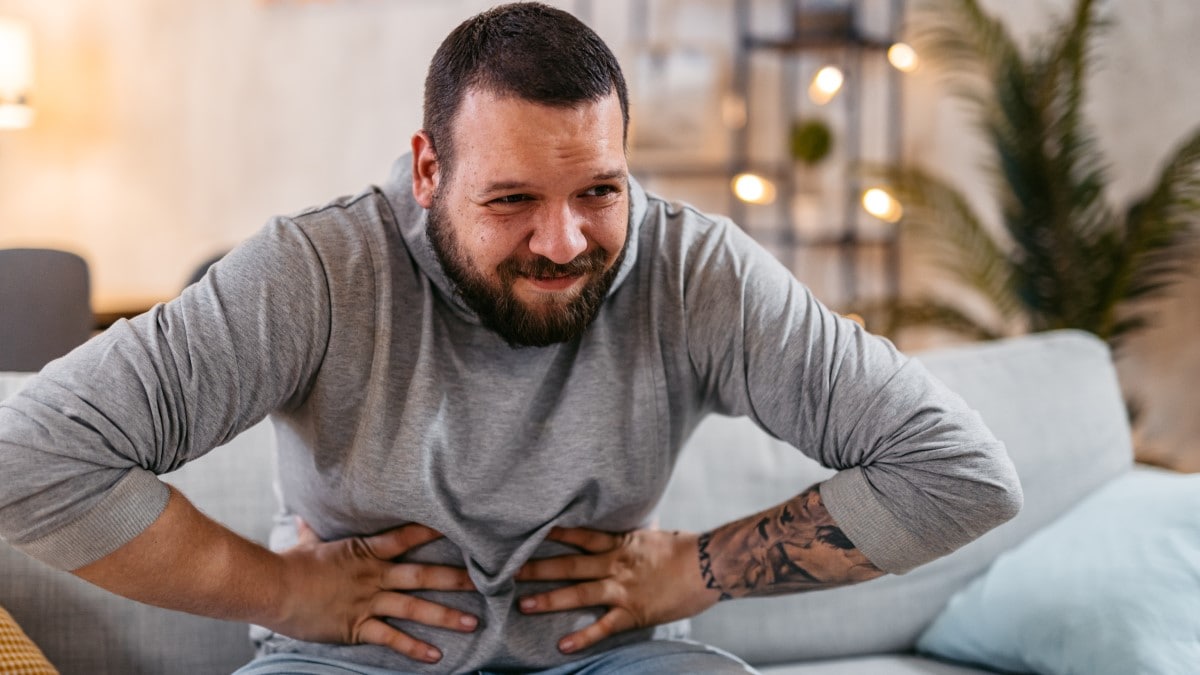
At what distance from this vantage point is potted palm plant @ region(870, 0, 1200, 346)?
116 inches

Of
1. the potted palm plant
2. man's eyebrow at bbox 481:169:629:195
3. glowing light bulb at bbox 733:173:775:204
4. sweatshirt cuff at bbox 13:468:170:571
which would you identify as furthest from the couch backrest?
glowing light bulb at bbox 733:173:775:204

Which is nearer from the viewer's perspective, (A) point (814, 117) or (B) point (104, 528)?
(B) point (104, 528)

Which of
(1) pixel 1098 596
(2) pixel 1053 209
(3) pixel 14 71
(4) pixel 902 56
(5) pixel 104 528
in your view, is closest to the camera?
(5) pixel 104 528

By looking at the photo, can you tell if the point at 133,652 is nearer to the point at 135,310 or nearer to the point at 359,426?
the point at 359,426

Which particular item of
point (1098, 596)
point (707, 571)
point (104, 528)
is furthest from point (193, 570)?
point (1098, 596)

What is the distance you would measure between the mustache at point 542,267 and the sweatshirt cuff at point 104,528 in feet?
1.40

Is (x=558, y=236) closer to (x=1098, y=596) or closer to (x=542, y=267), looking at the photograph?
(x=542, y=267)

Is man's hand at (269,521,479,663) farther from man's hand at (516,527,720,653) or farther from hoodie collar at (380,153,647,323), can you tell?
hoodie collar at (380,153,647,323)

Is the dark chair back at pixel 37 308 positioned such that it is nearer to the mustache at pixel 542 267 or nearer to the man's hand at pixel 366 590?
the man's hand at pixel 366 590

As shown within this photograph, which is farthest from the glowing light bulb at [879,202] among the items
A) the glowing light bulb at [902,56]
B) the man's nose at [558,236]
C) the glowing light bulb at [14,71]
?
the glowing light bulb at [14,71]

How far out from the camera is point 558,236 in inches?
45.4

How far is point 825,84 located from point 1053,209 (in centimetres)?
93

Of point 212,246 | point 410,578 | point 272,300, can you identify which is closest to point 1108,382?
point 410,578

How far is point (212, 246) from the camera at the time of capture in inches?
165
